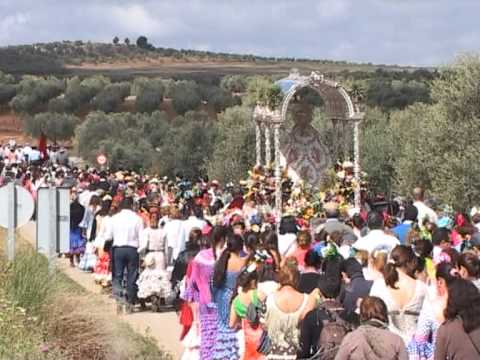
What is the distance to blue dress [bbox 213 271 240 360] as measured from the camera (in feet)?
35.3

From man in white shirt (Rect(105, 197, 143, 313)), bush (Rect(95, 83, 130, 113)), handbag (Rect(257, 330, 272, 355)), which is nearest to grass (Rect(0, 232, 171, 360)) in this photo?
handbag (Rect(257, 330, 272, 355))

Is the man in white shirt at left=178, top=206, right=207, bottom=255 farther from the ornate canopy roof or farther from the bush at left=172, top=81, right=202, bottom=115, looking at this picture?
the bush at left=172, top=81, right=202, bottom=115

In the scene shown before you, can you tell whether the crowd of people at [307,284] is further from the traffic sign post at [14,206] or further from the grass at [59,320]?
the traffic sign post at [14,206]

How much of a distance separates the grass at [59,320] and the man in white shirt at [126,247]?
291 cm

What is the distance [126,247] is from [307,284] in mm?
5760

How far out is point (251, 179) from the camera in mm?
25344

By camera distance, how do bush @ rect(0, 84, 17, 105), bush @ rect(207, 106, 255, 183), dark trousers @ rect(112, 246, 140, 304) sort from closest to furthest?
dark trousers @ rect(112, 246, 140, 304), bush @ rect(207, 106, 255, 183), bush @ rect(0, 84, 17, 105)

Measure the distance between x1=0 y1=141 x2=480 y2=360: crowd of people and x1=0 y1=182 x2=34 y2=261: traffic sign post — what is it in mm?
1945

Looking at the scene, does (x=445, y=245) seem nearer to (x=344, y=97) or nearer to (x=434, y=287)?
(x=434, y=287)

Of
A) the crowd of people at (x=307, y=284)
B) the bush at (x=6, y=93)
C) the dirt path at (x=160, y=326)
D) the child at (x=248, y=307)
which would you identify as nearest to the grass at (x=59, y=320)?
the dirt path at (x=160, y=326)

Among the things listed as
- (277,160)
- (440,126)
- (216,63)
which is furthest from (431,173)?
(216,63)

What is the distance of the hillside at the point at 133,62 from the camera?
399 ft

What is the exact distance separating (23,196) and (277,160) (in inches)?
471

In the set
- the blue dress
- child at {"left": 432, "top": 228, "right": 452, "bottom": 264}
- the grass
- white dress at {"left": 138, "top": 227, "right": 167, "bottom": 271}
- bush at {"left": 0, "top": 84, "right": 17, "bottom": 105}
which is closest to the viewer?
the grass
